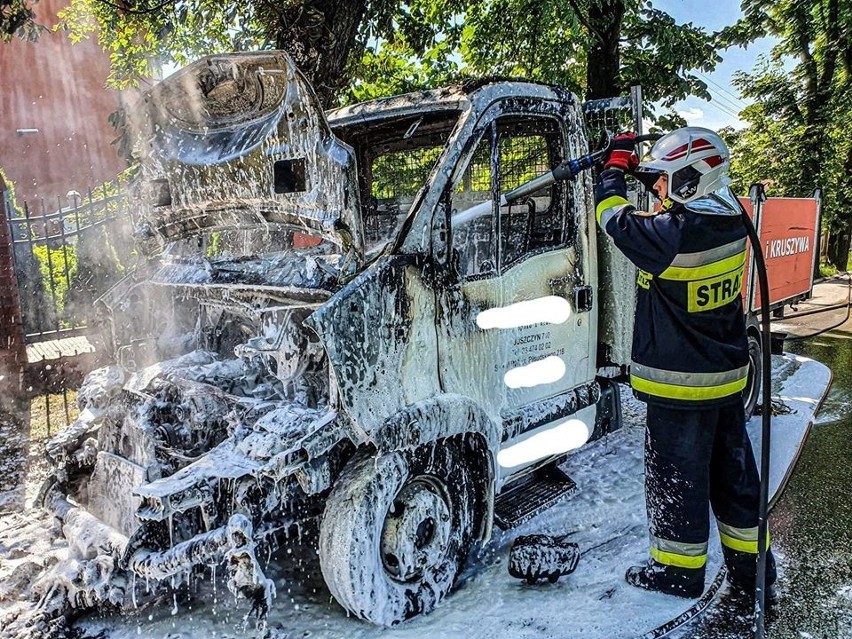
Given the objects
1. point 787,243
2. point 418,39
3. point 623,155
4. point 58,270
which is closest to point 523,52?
point 418,39

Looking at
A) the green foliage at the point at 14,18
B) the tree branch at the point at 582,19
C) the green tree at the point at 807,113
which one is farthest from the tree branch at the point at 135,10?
the green tree at the point at 807,113

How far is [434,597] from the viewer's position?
302 cm

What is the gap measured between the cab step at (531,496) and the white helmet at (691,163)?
5.98 ft

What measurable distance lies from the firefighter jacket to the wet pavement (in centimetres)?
100

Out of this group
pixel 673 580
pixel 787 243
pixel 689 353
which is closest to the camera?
pixel 689 353

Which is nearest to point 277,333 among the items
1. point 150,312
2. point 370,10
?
point 150,312

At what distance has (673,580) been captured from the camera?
308cm

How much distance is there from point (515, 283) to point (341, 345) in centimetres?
115

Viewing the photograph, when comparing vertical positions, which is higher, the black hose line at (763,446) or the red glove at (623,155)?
the red glove at (623,155)

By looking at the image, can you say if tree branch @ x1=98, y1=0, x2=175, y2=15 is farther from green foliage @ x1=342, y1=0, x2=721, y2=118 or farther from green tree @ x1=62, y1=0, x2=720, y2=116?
green foliage @ x1=342, y1=0, x2=721, y2=118

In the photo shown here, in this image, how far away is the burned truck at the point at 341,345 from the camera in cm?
266

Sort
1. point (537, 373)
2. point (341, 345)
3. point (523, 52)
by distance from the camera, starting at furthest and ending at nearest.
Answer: point (523, 52), point (537, 373), point (341, 345)

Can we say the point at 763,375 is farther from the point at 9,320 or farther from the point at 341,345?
the point at 9,320

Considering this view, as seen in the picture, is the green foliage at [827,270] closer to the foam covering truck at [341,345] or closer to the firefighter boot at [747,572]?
the foam covering truck at [341,345]
